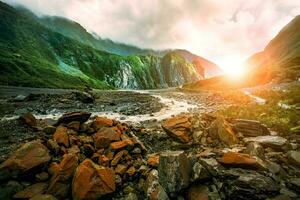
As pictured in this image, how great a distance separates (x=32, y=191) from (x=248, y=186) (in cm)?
754

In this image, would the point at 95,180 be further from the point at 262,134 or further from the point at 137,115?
the point at 137,115

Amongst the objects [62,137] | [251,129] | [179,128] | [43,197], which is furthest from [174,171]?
[251,129]

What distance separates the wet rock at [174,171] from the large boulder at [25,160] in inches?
187

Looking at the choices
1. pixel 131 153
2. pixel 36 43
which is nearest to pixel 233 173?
pixel 131 153

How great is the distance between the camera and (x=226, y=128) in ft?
42.1

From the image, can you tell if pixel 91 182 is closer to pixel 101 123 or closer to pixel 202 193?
pixel 202 193

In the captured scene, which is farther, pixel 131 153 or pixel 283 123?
pixel 283 123

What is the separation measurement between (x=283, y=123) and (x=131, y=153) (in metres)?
11.9

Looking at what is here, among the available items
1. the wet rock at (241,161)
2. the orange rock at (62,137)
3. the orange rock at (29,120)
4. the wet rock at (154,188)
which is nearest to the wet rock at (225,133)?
the wet rock at (241,161)

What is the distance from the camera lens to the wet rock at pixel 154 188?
299 inches

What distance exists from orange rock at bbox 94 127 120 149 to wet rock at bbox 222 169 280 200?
5690 mm

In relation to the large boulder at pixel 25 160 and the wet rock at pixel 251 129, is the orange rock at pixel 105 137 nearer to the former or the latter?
the large boulder at pixel 25 160

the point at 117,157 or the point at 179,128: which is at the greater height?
the point at 179,128

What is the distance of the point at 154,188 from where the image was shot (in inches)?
318
